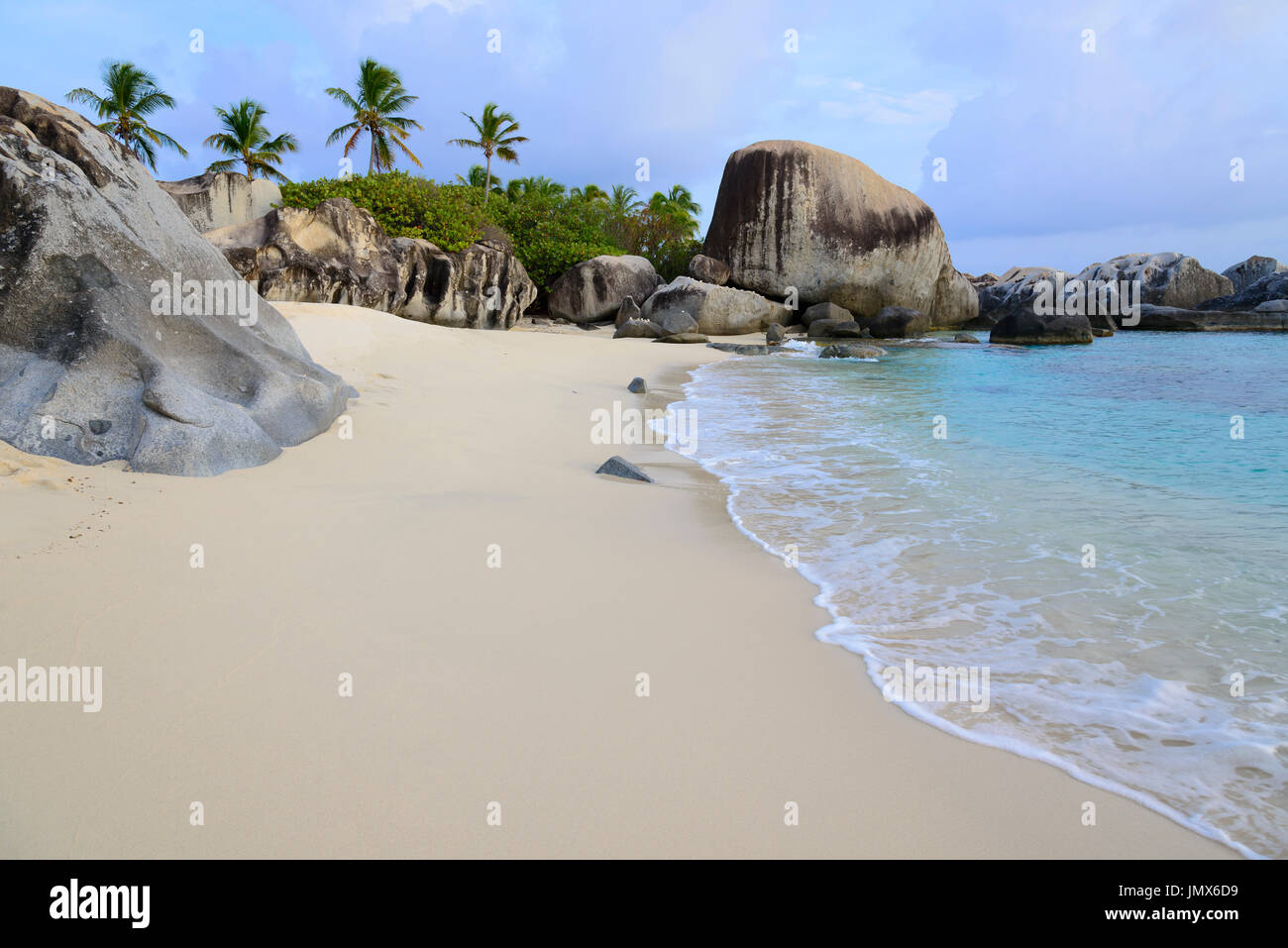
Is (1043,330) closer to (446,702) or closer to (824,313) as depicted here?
(824,313)

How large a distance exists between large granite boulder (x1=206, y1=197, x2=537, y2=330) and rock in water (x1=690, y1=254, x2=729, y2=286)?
24.9 ft

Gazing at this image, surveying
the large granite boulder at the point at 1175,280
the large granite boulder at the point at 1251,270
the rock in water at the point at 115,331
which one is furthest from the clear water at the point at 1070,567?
the large granite boulder at the point at 1251,270

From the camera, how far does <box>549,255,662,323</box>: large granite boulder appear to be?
23438 millimetres

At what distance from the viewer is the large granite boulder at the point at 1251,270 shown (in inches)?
1559

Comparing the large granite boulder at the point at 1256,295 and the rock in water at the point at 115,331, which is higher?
the large granite boulder at the point at 1256,295

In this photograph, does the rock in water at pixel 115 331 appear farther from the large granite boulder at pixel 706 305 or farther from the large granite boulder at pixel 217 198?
the large granite boulder at pixel 706 305

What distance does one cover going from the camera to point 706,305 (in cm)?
2220

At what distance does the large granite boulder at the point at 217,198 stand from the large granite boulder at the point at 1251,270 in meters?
45.5

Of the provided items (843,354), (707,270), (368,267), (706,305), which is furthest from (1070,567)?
(707,270)

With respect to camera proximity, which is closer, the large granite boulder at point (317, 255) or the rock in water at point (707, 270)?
the large granite boulder at point (317, 255)

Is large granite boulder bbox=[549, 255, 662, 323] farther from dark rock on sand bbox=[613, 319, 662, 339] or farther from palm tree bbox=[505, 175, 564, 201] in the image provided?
palm tree bbox=[505, 175, 564, 201]

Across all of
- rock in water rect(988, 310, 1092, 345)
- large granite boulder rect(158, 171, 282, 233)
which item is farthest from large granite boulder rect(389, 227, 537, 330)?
rock in water rect(988, 310, 1092, 345)

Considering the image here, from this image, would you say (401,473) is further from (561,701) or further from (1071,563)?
(1071,563)

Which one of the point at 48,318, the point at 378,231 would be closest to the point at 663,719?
the point at 48,318
